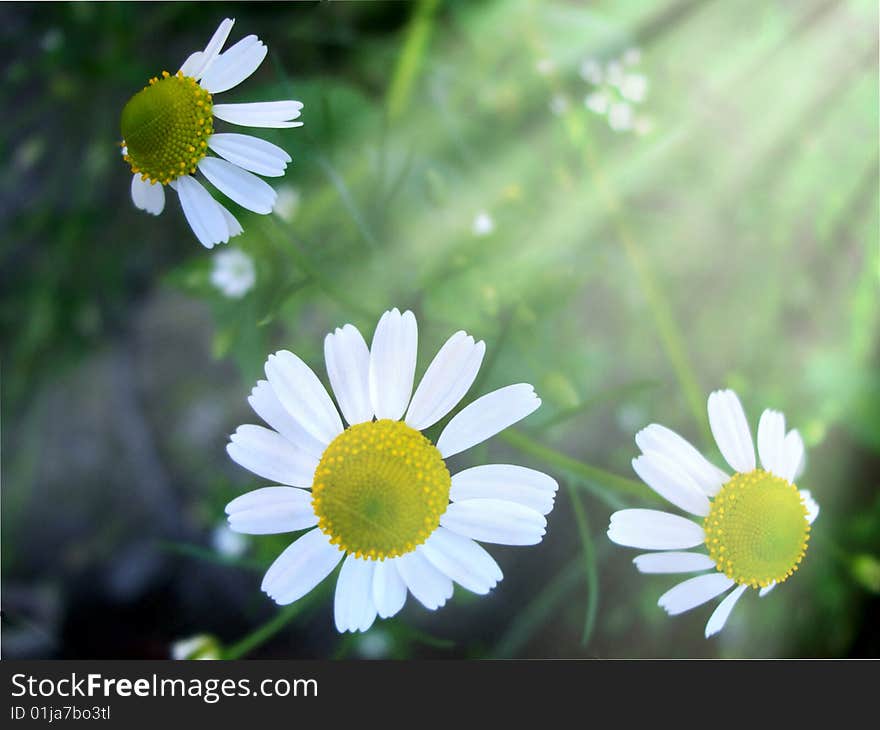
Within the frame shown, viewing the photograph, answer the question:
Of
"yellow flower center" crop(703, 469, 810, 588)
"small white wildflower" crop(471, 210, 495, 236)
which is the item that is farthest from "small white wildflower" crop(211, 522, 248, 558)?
"yellow flower center" crop(703, 469, 810, 588)

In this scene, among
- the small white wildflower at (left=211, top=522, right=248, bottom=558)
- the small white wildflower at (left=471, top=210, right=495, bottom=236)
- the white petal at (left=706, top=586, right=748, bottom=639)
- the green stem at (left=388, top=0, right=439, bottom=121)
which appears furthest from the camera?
the small white wildflower at (left=211, top=522, right=248, bottom=558)

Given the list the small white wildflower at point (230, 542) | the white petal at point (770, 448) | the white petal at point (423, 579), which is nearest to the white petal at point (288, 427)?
the white petal at point (423, 579)

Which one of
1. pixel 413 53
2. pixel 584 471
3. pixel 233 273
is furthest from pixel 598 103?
pixel 584 471

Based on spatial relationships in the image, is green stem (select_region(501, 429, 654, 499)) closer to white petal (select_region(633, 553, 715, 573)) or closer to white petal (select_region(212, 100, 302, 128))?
white petal (select_region(633, 553, 715, 573))

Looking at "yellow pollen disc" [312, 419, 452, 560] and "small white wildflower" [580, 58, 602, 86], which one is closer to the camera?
"yellow pollen disc" [312, 419, 452, 560]

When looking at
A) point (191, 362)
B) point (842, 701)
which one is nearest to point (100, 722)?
point (842, 701)

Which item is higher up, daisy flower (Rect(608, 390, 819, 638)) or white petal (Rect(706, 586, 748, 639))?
daisy flower (Rect(608, 390, 819, 638))

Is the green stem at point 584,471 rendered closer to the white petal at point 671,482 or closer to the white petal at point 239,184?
the white petal at point 671,482

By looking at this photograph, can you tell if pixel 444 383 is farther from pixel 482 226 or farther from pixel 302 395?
pixel 482 226
